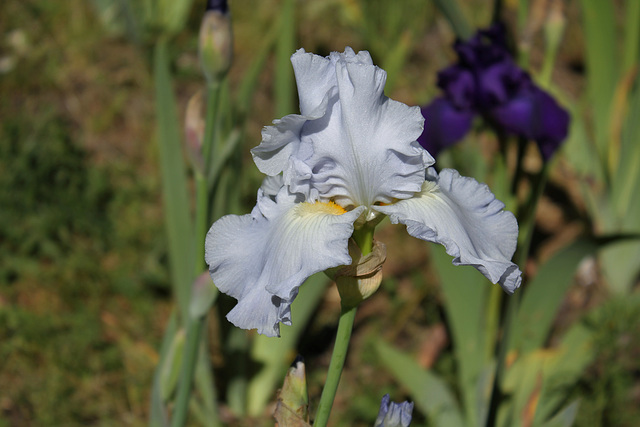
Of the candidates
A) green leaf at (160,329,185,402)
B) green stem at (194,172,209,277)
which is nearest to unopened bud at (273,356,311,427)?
green stem at (194,172,209,277)

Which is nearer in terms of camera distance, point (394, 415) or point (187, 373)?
point (394, 415)

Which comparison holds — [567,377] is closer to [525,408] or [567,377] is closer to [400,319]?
[525,408]

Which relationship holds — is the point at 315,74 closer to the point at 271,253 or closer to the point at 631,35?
the point at 271,253

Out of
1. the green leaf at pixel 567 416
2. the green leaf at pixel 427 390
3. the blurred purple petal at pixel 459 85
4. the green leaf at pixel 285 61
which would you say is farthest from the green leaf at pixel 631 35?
the green leaf at pixel 567 416

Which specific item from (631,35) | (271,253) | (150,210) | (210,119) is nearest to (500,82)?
(210,119)

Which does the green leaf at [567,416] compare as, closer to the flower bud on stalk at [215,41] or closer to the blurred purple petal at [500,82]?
the blurred purple petal at [500,82]

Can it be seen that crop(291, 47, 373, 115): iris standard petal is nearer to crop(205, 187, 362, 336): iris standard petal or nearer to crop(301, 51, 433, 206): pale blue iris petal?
crop(301, 51, 433, 206): pale blue iris petal
